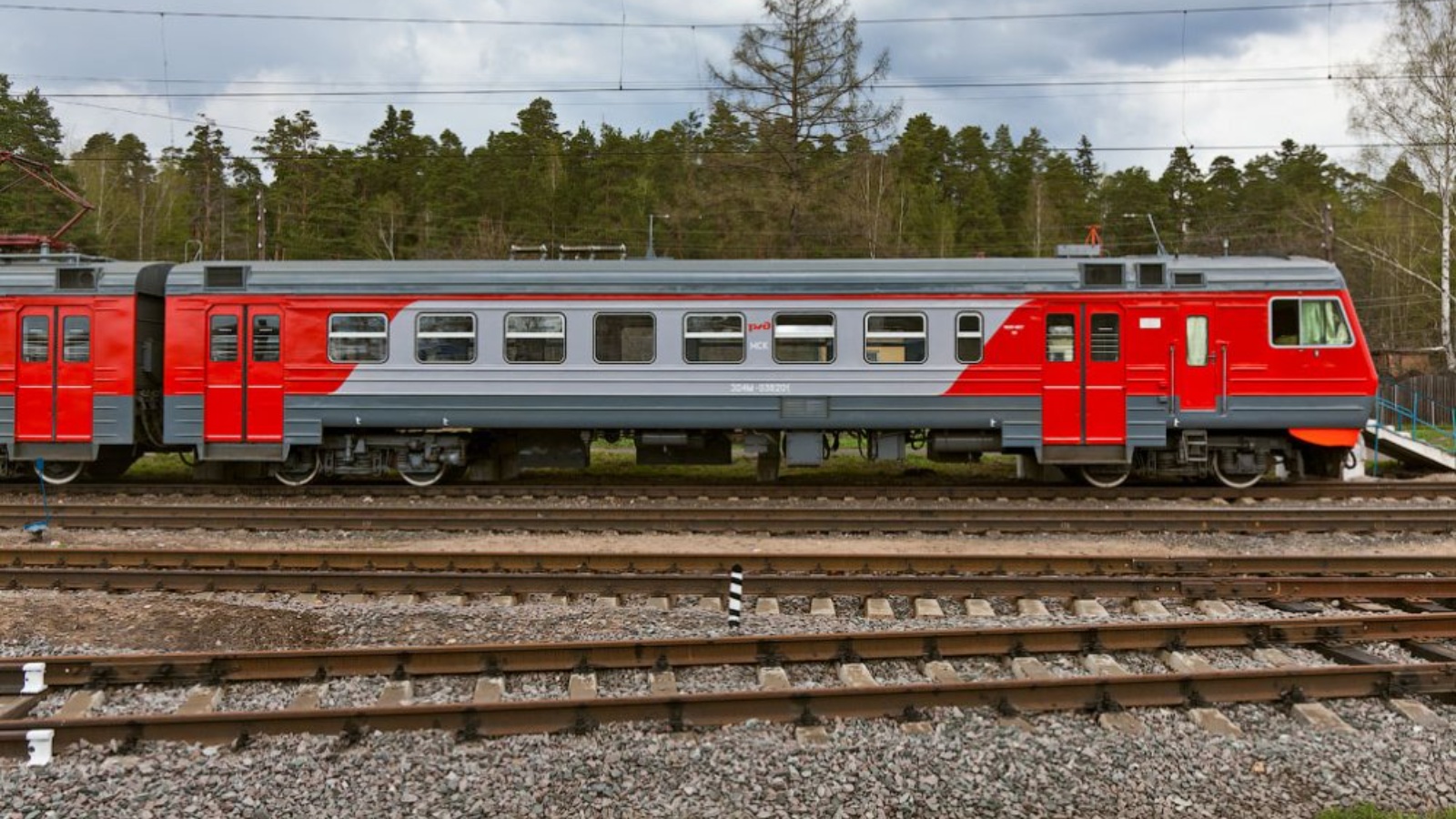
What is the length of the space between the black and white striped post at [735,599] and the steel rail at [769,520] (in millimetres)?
3753

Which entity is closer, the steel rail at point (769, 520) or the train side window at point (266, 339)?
the steel rail at point (769, 520)

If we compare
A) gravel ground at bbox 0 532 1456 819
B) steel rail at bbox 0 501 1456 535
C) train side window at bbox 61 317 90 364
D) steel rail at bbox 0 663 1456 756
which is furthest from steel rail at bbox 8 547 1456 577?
train side window at bbox 61 317 90 364

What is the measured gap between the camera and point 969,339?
14.0 m

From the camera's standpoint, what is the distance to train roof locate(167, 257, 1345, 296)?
13984 millimetres

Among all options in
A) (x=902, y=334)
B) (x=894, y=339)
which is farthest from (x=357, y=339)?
(x=902, y=334)

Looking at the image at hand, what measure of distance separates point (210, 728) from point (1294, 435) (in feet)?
44.5

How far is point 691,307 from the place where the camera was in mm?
14180

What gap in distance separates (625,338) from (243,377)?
17.6 feet

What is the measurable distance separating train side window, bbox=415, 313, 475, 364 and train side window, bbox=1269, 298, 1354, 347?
432 inches

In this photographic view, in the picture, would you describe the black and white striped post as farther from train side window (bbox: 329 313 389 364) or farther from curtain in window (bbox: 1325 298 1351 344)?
curtain in window (bbox: 1325 298 1351 344)

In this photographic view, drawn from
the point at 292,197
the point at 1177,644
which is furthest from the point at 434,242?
the point at 1177,644

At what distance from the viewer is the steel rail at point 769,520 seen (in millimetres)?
12125

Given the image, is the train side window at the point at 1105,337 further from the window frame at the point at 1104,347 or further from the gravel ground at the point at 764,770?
the gravel ground at the point at 764,770

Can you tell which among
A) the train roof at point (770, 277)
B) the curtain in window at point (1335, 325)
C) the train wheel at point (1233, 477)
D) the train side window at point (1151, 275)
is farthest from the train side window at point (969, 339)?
the curtain in window at point (1335, 325)
